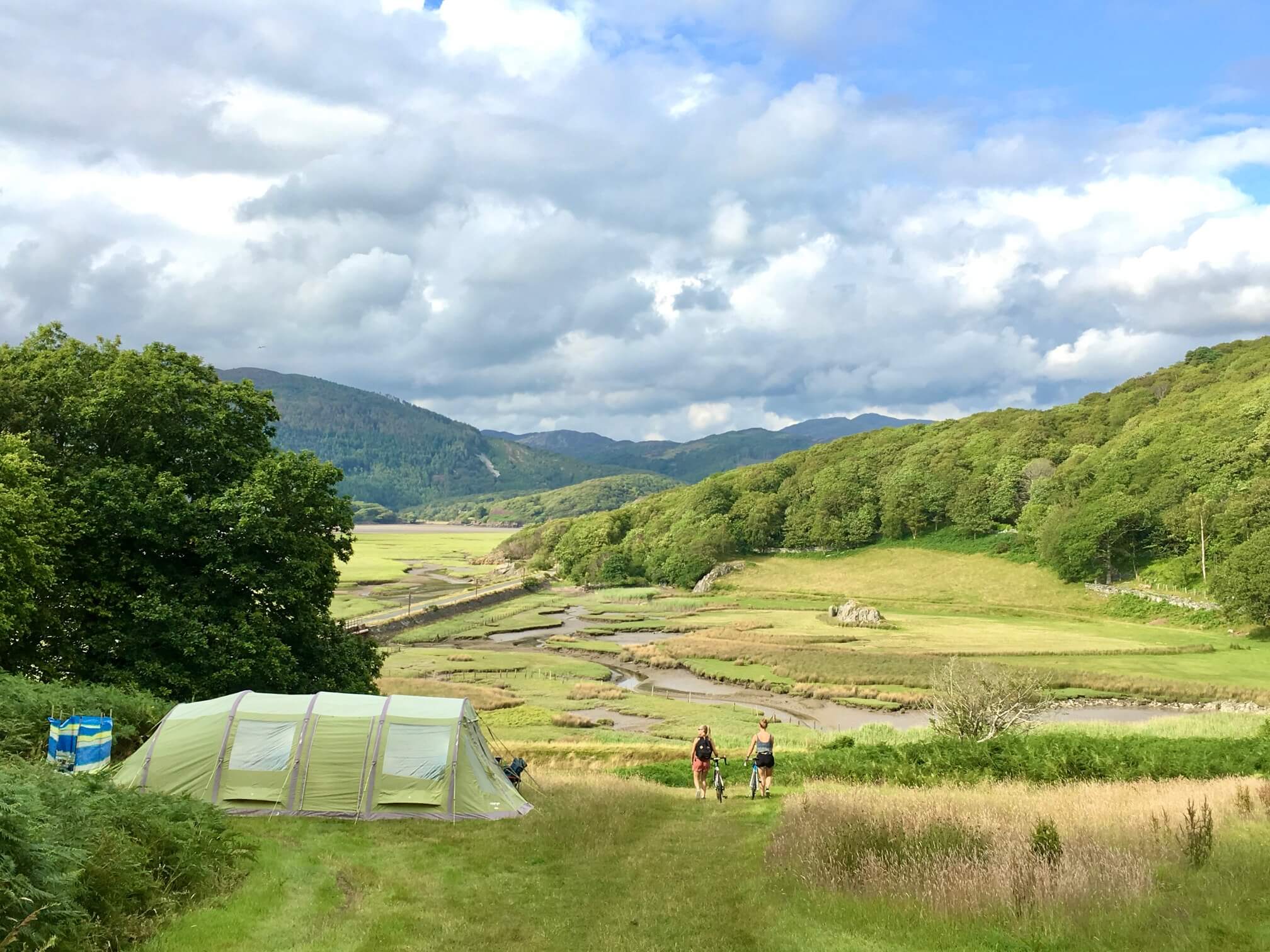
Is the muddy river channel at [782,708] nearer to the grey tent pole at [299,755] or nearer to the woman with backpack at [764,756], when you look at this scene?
the woman with backpack at [764,756]

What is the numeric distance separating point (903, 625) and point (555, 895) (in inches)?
3466

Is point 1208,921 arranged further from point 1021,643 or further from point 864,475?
point 864,475

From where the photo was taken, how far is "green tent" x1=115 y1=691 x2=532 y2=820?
2017cm

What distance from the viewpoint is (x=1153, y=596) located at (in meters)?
98.1

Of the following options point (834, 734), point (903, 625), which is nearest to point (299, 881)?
point (834, 734)

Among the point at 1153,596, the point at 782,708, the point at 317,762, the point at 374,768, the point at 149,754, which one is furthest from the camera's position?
the point at 1153,596

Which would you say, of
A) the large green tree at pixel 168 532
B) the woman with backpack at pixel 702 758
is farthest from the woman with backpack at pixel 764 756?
the large green tree at pixel 168 532

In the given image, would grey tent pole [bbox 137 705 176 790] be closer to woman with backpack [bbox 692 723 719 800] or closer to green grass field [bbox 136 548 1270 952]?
green grass field [bbox 136 548 1270 952]

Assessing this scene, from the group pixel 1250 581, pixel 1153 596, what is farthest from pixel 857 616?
pixel 1250 581

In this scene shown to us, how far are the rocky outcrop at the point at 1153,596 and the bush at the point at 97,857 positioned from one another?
99.4 metres

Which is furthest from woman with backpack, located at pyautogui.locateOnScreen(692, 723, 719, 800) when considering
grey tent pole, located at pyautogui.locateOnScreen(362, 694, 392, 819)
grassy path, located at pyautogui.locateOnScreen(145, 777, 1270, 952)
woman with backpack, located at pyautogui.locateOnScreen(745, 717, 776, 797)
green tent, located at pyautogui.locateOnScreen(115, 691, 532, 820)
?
grey tent pole, located at pyautogui.locateOnScreen(362, 694, 392, 819)

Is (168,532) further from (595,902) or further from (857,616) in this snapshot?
(857,616)

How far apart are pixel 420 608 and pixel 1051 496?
103 metres

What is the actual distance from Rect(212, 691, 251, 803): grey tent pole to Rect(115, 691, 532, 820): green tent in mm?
20
